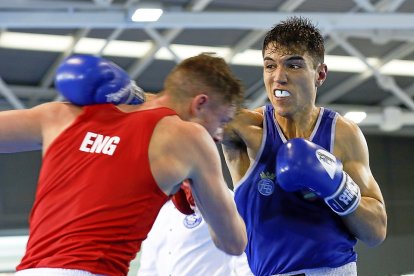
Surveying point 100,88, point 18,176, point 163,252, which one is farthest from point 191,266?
point 18,176

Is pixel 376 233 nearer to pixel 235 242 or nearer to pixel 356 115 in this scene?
pixel 235 242

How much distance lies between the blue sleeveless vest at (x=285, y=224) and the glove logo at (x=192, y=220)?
592 mm

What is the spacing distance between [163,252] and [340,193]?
4.16 ft

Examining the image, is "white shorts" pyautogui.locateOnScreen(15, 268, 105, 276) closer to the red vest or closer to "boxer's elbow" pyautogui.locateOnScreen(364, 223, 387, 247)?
the red vest

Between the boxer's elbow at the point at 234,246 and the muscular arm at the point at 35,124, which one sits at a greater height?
the muscular arm at the point at 35,124

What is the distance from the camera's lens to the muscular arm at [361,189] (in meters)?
2.95

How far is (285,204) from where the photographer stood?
3.03m

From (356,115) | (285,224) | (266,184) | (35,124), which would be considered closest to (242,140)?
(266,184)

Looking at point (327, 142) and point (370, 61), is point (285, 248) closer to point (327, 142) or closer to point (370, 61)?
point (327, 142)

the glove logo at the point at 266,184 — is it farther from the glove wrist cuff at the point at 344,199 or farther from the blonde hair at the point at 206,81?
the blonde hair at the point at 206,81

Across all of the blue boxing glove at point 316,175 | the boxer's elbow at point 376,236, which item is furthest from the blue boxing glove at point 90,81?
the boxer's elbow at point 376,236

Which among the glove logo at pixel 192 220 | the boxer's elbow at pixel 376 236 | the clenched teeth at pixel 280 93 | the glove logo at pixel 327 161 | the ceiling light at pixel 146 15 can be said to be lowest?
the boxer's elbow at pixel 376 236

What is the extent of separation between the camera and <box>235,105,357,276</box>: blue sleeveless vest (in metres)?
3.01

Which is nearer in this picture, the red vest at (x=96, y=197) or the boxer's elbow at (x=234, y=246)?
the red vest at (x=96, y=197)
